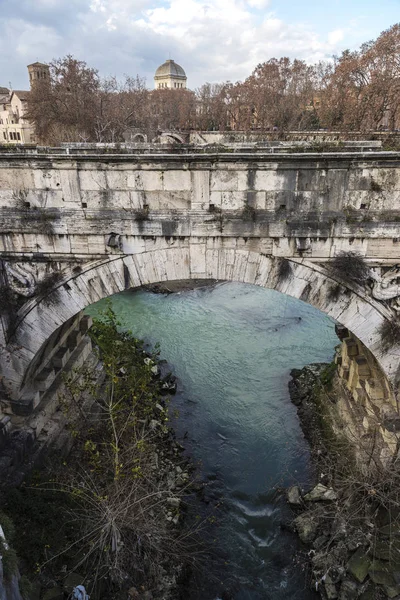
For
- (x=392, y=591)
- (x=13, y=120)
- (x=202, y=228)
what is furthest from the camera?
(x=13, y=120)

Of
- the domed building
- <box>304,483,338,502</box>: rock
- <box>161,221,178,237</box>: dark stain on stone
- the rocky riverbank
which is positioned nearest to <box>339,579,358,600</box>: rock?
the rocky riverbank

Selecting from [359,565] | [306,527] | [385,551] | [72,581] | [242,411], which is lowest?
[242,411]

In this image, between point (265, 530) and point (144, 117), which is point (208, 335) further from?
point (144, 117)

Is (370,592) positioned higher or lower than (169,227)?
lower

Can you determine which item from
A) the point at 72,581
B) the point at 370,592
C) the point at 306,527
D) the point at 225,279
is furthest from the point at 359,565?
the point at 225,279

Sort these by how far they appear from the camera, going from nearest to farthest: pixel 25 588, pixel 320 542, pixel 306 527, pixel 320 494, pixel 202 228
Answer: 1. pixel 25 588
2. pixel 202 228
3. pixel 320 542
4. pixel 306 527
5. pixel 320 494

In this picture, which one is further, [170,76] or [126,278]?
[170,76]

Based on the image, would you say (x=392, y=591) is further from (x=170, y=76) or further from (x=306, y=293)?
(x=170, y=76)

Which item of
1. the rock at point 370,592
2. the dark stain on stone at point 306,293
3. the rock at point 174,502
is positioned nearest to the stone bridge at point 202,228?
the dark stain on stone at point 306,293

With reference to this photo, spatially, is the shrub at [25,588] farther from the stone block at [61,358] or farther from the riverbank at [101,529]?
the stone block at [61,358]
